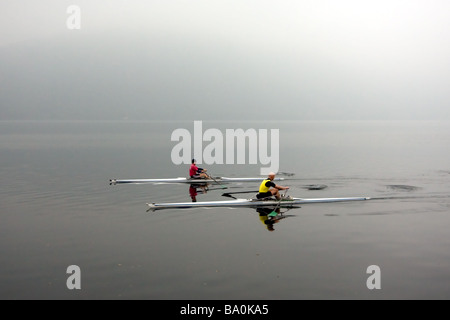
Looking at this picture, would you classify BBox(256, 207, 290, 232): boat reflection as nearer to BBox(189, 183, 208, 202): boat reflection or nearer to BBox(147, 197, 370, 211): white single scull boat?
BBox(147, 197, 370, 211): white single scull boat

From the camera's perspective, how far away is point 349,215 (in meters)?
24.2

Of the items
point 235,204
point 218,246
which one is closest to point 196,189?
point 235,204

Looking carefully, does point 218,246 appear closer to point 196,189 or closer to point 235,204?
point 235,204

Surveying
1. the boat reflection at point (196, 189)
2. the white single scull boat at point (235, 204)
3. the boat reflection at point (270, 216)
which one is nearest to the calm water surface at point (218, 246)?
the boat reflection at point (270, 216)

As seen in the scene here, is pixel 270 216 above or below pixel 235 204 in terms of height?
below

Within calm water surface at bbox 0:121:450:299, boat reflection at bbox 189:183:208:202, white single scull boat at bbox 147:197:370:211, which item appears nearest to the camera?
calm water surface at bbox 0:121:450:299

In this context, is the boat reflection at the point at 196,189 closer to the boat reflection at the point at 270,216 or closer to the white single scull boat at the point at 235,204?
the white single scull boat at the point at 235,204

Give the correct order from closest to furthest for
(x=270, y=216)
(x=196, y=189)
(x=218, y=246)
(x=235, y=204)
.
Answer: (x=218, y=246), (x=270, y=216), (x=235, y=204), (x=196, y=189)

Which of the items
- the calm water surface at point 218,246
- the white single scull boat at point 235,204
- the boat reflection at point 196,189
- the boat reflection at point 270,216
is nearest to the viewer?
the calm water surface at point 218,246

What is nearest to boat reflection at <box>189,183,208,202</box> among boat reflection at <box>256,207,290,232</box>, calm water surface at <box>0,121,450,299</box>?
calm water surface at <box>0,121,450,299</box>

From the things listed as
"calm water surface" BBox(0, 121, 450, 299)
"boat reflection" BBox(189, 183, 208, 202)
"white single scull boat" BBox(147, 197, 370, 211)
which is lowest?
"calm water surface" BBox(0, 121, 450, 299)

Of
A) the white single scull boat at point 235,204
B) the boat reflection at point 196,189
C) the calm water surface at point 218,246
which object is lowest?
the calm water surface at point 218,246
